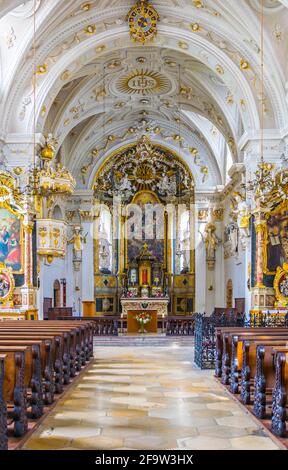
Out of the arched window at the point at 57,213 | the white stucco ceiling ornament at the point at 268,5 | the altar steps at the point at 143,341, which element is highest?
the white stucco ceiling ornament at the point at 268,5

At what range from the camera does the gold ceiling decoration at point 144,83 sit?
22.2 metres

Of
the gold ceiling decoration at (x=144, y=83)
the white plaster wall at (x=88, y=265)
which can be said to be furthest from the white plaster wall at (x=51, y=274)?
the gold ceiling decoration at (x=144, y=83)

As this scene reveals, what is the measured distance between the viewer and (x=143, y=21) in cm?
1783

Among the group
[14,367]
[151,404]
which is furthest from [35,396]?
[151,404]

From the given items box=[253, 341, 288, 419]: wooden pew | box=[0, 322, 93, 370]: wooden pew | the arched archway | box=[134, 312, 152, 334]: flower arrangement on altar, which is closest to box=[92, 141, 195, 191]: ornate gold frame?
the arched archway

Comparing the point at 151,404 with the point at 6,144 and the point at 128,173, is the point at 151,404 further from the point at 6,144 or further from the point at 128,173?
the point at 128,173

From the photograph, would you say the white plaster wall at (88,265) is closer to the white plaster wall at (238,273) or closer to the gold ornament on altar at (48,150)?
the white plaster wall at (238,273)

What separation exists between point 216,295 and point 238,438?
2129 cm

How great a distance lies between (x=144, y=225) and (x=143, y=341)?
38.2ft

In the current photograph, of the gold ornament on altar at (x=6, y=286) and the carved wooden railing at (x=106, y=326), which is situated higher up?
the gold ornament on altar at (x=6, y=286)

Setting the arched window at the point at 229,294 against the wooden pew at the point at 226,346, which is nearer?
the wooden pew at the point at 226,346

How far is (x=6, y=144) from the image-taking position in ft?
60.6

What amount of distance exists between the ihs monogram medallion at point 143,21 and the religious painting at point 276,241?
20.8 feet

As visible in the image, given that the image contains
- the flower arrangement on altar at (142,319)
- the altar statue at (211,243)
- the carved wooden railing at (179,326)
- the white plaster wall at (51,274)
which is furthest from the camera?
the altar statue at (211,243)
